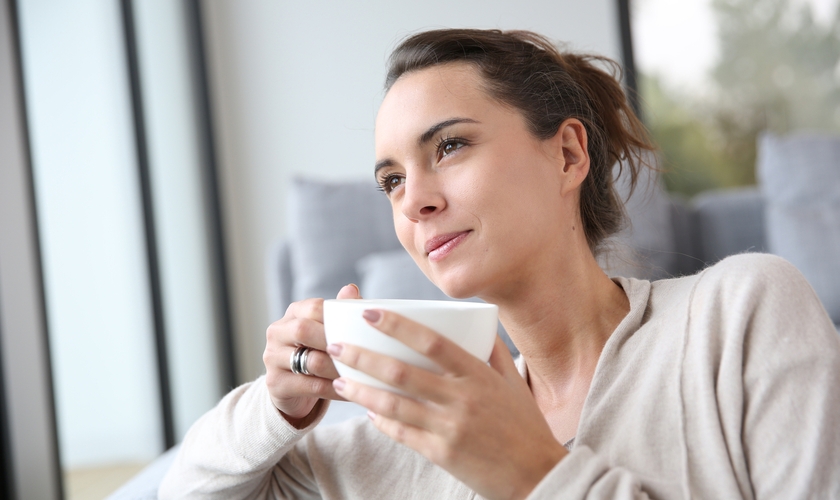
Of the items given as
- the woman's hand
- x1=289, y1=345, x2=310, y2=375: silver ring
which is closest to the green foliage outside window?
x1=289, y1=345, x2=310, y2=375: silver ring

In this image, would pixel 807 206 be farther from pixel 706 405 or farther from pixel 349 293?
pixel 349 293

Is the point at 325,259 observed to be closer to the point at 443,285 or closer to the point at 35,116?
the point at 35,116

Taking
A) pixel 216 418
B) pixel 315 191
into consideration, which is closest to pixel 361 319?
pixel 216 418

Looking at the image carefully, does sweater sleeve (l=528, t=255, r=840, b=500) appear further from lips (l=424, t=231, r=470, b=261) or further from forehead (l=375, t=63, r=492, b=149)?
forehead (l=375, t=63, r=492, b=149)

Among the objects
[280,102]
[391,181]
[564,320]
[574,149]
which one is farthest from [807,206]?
[280,102]

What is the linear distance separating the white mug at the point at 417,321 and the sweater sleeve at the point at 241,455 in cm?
38

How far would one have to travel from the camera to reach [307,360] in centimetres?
84

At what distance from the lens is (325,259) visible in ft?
7.39

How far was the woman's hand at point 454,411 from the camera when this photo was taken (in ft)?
1.93

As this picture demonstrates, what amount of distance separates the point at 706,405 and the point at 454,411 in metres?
0.31

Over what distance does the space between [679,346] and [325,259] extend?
158 centimetres

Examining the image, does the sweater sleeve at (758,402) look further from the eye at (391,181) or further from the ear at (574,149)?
the eye at (391,181)

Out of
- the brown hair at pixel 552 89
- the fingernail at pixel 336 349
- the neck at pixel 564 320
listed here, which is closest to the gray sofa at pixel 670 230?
the brown hair at pixel 552 89

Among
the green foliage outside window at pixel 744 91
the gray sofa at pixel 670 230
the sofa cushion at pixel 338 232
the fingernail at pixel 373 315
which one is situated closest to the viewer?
the fingernail at pixel 373 315
